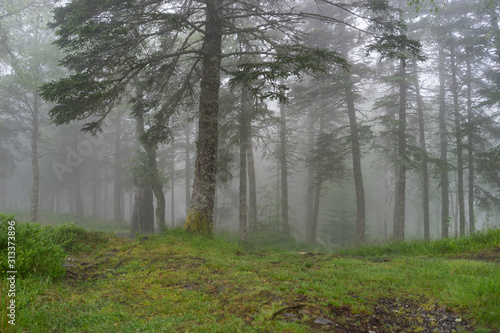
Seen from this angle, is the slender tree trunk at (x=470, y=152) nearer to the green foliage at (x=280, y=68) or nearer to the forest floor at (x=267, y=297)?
the forest floor at (x=267, y=297)

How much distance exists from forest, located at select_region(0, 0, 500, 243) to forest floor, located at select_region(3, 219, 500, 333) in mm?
3468

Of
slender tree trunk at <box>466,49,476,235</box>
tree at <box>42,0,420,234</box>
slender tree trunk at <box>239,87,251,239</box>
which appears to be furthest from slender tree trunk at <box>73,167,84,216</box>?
slender tree trunk at <box>466,49,476,235</box>

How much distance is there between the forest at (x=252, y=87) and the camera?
7672 millimetres

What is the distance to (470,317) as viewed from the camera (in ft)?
9.47

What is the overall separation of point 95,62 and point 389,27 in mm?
8694

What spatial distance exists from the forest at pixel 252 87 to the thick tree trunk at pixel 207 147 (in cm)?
4

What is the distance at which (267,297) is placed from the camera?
3.56 m

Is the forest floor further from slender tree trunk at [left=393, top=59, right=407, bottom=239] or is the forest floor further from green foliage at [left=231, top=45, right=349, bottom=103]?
slender tree trunk at [left=393, top=59, right=407, bottom=239]

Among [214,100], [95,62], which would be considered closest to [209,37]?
[214,100]

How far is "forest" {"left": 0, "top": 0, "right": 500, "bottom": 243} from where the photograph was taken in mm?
7672

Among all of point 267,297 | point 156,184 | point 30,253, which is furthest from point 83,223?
point 267,297

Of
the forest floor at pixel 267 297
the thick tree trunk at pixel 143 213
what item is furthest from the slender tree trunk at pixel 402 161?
the thick tree trunk at pixel 143 213

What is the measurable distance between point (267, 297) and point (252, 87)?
24.9 ft

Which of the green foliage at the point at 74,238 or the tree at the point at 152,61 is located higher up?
the tree at the point at 152,61
